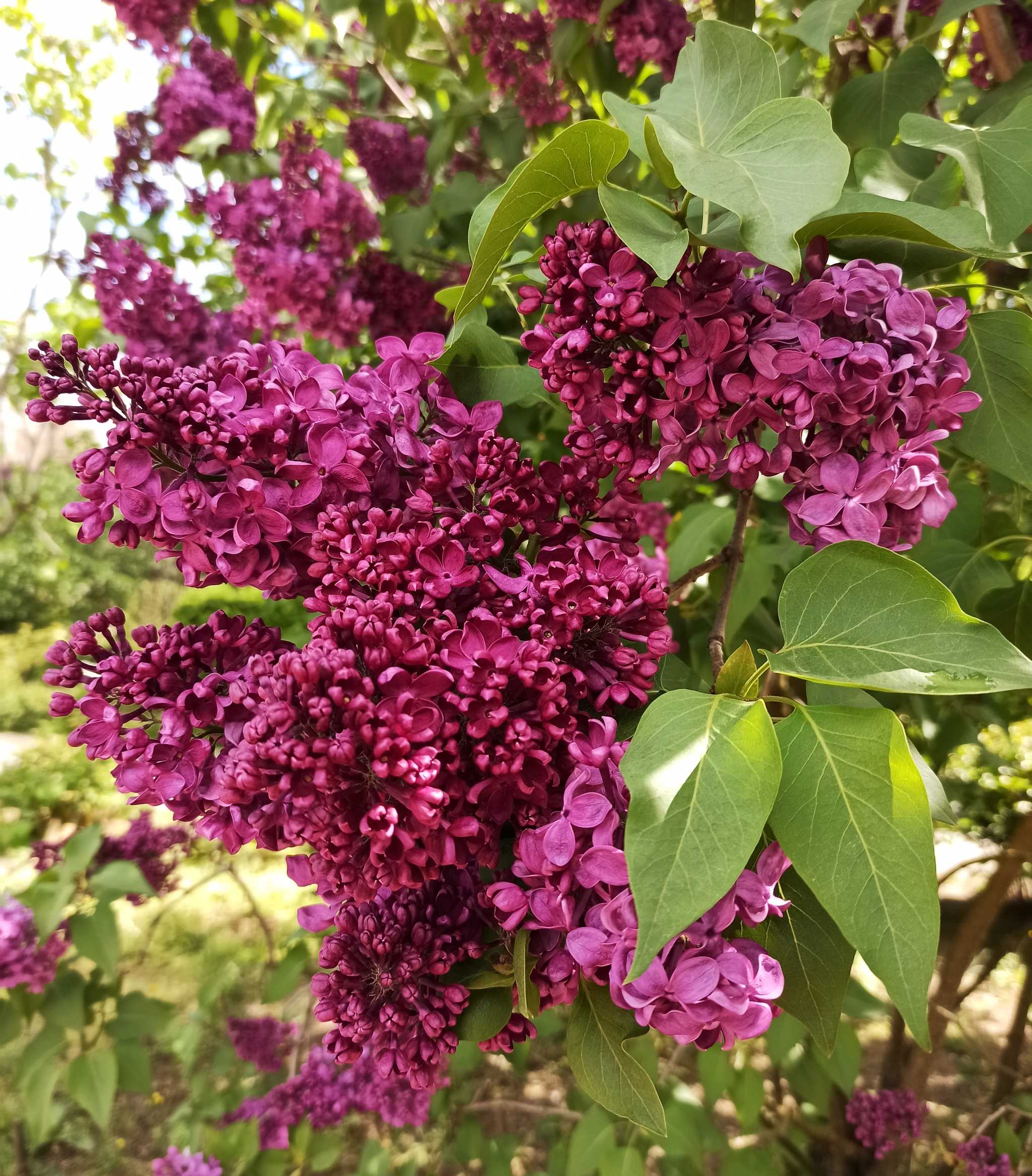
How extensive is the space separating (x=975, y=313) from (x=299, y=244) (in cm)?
129

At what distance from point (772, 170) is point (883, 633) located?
0.96ft

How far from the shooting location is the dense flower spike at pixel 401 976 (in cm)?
A: 59

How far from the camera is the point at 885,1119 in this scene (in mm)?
1627

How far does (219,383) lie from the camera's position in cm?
60

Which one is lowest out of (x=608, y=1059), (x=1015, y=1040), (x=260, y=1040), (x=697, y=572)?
(x=260, y=1040)

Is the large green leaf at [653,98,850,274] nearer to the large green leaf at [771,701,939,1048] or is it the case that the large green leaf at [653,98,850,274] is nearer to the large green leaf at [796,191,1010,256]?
the large green leaf at [796,191,1010,256]

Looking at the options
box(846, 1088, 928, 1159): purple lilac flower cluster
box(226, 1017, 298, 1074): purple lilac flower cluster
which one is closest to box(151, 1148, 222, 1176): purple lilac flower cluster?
box(226, 1017, 298, 1074): purple lilac flower cluster

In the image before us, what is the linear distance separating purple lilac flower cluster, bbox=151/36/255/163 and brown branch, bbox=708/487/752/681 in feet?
5.24

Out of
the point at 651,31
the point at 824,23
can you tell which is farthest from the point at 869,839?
the point at 651,31

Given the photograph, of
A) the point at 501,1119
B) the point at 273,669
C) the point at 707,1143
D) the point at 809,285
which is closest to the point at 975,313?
the point at 809,285

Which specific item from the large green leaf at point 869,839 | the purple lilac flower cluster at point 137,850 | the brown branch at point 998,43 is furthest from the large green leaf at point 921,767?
the purple lilac flower cluster at point 137,850

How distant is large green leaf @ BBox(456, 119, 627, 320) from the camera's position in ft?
1.68

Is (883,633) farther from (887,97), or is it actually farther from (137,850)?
(137,850)

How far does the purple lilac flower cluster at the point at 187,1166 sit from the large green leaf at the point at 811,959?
5.27 feet
